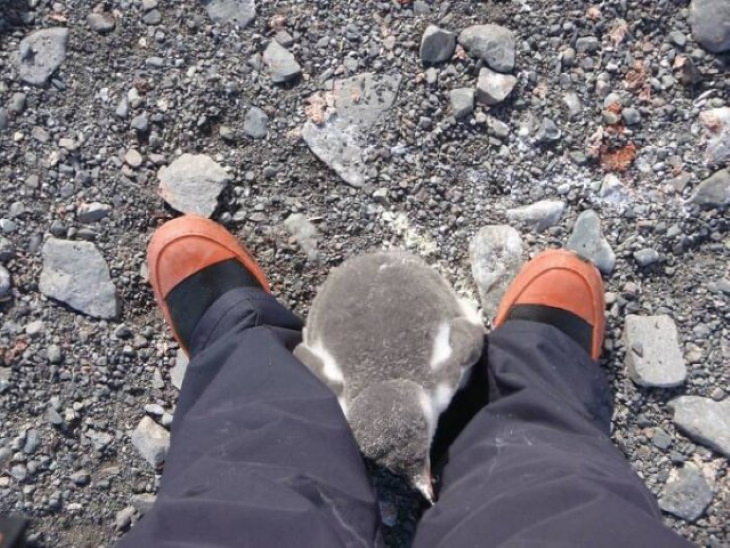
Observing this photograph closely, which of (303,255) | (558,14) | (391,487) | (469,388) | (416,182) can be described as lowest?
(391,487)

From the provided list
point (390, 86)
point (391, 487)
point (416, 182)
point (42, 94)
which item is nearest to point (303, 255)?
point (416, 182)

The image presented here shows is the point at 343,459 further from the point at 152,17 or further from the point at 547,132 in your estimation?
the point at 152,17

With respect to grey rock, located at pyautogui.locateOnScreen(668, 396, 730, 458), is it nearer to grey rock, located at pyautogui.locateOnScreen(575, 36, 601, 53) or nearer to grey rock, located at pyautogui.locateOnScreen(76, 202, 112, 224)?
grey rock, located at pyautogui.locateOnScreen(575, 36, 601, 53)

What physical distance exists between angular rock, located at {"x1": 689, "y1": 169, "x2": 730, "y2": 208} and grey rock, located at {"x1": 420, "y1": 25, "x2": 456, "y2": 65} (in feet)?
3.43

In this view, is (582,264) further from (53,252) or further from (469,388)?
(53,252)

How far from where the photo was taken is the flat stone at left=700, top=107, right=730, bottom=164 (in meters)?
2.65

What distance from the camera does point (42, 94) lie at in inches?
110

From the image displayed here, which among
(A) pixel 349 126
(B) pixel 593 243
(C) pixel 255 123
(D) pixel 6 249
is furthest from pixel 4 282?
(B) pixel 593 243

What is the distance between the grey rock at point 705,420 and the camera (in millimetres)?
2660

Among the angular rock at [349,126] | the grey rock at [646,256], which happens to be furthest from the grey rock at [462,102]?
the grey rock at [646,256]

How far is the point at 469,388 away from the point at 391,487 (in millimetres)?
486

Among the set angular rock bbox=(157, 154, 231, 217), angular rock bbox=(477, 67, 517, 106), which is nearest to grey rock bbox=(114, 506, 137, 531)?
angular rock bbox=(157, 154, 231, 217)

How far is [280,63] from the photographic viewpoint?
2.77 m

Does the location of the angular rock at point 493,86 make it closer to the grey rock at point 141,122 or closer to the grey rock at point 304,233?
the grey rock at point 304,233
